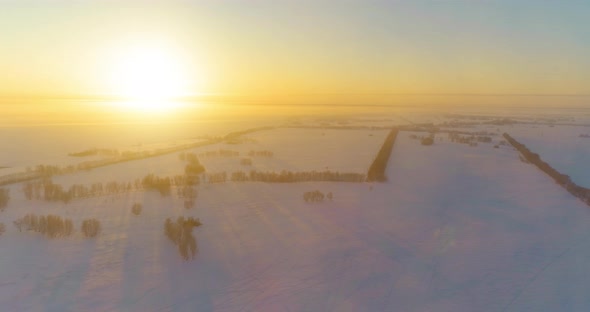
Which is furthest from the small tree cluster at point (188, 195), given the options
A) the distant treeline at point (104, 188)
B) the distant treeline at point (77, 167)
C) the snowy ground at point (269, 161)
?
the distant treeline at point (77, 167)

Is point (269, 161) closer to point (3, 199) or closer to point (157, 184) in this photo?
point (157, 184)

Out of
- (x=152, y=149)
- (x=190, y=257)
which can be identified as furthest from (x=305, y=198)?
(x=152, y=149)

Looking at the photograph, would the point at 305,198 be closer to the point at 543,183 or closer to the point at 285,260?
the point at 285,260

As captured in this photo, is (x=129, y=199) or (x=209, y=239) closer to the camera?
(x=209, y=239)

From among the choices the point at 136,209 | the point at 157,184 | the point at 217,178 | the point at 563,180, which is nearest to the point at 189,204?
the point at 136,209

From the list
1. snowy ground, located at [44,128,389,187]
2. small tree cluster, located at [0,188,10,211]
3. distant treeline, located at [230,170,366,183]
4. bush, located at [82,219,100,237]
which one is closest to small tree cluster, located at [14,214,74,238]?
bush, located at [82,219,100,237]

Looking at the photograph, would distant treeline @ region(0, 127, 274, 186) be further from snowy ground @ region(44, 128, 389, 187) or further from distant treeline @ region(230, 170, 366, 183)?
distant treeline @ region(230, 170, 366, 183)

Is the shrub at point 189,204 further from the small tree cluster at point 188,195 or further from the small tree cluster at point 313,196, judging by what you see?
the small tree cluster at point 313,196
